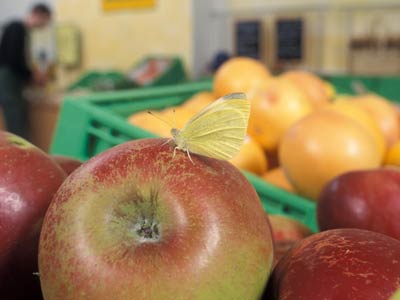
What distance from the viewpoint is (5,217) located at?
394 millimetres

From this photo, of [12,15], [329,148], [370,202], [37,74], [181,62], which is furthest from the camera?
[12,15]

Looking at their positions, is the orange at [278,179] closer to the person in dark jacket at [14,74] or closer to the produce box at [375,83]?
the produce box at [375,83]

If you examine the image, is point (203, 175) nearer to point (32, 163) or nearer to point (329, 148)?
point (32, 163)

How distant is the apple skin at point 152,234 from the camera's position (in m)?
0.32

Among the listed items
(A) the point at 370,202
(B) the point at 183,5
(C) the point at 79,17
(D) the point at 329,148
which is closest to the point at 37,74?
(C) the point at 79,17

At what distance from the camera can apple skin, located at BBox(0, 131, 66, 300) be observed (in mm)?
397

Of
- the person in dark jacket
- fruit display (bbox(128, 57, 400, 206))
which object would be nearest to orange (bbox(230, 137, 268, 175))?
fruit display (bbox(128, 57, 400, 206))

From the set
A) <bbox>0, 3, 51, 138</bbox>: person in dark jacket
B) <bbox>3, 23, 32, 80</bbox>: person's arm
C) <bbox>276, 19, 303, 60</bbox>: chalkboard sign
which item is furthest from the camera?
<bbox>3, 23, 32, 80</bbox>: person's arm

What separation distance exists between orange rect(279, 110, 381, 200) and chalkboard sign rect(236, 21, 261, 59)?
7.49 ft

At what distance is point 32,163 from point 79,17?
12.6ft

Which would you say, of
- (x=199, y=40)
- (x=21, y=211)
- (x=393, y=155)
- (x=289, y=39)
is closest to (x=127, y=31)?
(x=199, y=40)

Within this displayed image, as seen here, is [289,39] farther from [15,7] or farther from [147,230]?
[15,7]

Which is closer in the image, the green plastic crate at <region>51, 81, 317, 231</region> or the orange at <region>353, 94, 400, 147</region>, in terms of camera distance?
the green plastic crate at <region>51, 81, 317, 231</region>

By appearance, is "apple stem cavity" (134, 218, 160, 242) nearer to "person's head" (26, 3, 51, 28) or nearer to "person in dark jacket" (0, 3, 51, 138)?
"person in dark jacket" (0, 3, 51, 138)
